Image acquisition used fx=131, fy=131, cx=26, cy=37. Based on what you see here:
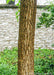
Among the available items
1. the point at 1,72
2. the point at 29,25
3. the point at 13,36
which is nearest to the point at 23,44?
the point at 29,25

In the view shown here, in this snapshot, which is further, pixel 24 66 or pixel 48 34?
pixel 48 34

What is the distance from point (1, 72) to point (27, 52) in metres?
2.27

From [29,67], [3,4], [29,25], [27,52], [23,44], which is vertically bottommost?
[29,67]

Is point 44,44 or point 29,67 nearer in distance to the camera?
point 29,67

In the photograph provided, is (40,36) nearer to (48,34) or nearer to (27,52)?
(48,34)

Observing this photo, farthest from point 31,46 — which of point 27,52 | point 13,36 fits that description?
point 13,36

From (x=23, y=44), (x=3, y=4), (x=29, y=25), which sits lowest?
(x=23, y=44)

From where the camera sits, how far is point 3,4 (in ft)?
25.2

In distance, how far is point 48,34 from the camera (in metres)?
7.99

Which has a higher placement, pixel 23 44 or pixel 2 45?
pixel 23 44

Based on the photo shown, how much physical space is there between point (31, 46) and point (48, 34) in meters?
5.65

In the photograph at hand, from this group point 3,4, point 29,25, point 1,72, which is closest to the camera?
point 29,25

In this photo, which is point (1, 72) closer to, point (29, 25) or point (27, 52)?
point (27, 52)

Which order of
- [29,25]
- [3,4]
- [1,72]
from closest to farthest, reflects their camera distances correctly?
[29,25]
[1,72]
[3,4]
